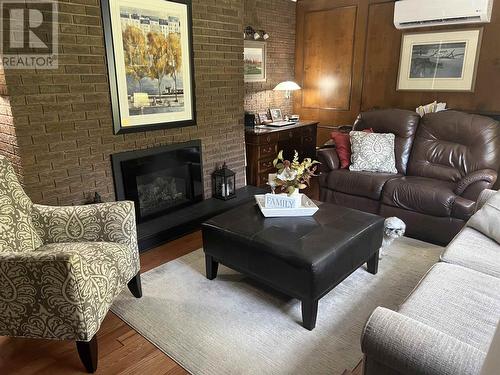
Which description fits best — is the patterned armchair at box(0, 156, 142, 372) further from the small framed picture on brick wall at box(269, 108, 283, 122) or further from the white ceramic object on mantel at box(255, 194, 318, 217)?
the small framed picture on brick wall at box(269, 108, 283, 122)

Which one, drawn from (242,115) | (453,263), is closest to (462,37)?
(242,115)

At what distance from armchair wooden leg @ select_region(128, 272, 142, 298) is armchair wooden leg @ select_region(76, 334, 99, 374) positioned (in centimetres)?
57

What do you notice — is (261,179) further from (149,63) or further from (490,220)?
(490,220)

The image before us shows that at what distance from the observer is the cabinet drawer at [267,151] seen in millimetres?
4402

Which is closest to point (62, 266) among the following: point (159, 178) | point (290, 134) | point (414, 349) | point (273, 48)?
point (414, 349)

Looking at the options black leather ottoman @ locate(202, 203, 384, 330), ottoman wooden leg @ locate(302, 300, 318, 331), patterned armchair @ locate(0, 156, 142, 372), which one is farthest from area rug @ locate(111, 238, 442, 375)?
patterned armchair @ locate(0, 156, 142, 372)

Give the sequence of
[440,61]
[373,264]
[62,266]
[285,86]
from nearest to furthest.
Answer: [62,266]
[373,264]
[440,61]
[285,86]

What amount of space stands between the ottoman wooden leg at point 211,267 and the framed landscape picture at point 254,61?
305cm

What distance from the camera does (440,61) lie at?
13.9ft

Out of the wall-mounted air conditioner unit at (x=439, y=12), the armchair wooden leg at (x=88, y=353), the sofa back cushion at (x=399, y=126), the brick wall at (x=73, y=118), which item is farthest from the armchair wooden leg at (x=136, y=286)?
the wall-mounted air conditioner unit at (x=439, y=12)

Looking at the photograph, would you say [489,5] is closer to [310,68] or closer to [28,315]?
[310,68]

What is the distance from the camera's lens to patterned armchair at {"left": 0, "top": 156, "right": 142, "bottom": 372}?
1564 mm

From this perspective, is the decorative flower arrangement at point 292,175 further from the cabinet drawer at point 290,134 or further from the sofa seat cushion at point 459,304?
the cabinet drawer at point 290,134

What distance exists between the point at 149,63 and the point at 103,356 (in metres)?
2.28
